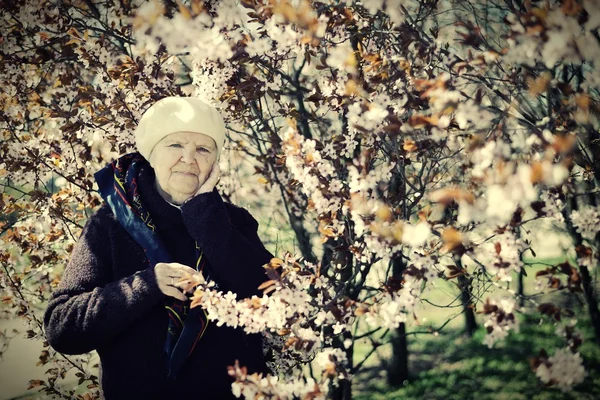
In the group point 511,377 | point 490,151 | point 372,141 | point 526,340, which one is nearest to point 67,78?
point 372,141

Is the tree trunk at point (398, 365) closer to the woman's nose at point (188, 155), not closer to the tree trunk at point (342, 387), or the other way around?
the tree trunk at point (342, 387)

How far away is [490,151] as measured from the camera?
1.43 metres

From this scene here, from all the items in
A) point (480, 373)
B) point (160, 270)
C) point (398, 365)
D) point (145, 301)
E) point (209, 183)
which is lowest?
point (480, 373)

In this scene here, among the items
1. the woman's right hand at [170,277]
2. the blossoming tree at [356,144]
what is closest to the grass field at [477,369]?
the blossoming tree at [356,144]

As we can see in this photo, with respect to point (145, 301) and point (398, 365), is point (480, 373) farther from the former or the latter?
point (145, 301)

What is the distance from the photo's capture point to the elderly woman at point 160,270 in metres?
1.83

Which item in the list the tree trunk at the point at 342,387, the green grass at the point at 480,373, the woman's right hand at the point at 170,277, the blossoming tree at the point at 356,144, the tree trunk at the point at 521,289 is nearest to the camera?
the blossoming tree at the point at 356,144

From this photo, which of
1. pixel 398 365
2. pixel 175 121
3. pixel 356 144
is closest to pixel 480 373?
pixel 398 365

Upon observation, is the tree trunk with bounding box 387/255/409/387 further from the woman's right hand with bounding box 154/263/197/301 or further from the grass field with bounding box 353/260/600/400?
the woman's right hand with bounding box 154/263/197/301

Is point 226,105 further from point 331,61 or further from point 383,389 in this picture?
point 383,389

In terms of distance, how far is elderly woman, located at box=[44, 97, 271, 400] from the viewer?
1.83m

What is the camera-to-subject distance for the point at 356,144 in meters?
2.43

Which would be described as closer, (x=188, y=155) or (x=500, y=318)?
(x=500, y=318)

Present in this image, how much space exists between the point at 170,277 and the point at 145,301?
5.4 inches
